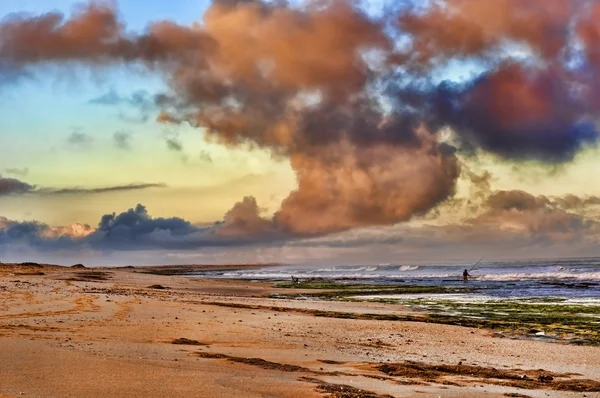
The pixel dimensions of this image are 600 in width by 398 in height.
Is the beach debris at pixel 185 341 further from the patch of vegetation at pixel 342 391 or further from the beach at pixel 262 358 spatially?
the patch of vegetation at pixel 342 391

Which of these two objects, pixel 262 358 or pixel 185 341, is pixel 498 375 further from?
pixel 185 341

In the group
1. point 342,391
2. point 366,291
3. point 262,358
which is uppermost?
point 342,391

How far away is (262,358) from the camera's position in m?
12.2

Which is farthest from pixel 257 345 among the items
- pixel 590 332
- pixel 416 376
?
pixel 590 332

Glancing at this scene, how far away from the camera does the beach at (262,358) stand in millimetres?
8789

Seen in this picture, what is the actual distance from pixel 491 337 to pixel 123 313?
39.3 feet

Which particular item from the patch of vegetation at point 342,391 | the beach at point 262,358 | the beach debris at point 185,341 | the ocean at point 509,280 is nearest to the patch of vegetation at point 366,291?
the ocean at point 509,280

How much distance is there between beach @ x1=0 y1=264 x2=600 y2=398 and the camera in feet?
28.8

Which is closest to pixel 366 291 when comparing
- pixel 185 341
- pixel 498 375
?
pixel 185 341

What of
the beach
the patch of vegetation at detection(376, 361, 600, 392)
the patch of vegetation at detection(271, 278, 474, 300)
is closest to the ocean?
the patch of vegetation at detection(271, 278, 474, 300)

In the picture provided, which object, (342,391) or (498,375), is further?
(498,375)

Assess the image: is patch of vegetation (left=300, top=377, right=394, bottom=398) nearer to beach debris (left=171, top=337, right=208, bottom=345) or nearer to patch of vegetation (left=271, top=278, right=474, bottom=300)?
beach debris (left=171, top=337, right=208, bottom=345)

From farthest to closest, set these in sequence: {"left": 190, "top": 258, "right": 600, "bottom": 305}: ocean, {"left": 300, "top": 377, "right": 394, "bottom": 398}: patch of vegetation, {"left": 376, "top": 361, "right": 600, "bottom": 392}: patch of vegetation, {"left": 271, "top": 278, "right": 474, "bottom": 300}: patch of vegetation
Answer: {"left": 271, "top": 278, "right": 474, "bottom": 300}: patch of vegetation < {"left": 190, "top": 258, "right": 600, "bottom": 305}: ocean < {"left": 376, "top": 361, "right": 600, "bottom": 392}: patch of vegetation < {"left": 300, "top": 377, "right": 394, "bottom": 398}: patch of vegetation

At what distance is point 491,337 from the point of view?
17.4 metres
